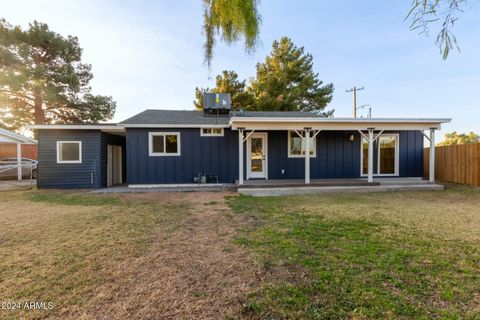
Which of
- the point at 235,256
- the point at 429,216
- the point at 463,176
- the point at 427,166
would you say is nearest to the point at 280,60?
the point at 427,166

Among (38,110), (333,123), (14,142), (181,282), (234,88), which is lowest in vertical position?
(181,282)

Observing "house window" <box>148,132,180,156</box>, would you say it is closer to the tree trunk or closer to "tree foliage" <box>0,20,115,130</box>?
"tree foliage" <box>0,20,115,130</box>

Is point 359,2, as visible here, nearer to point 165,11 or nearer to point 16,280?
point 165,11

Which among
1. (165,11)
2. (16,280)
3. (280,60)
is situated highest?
(280,60)

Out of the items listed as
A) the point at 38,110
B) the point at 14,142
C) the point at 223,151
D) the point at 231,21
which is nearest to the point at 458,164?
the point at 223,151

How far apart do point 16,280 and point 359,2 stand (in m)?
7.18

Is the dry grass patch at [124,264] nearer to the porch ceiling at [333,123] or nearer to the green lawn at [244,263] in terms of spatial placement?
the green lawn at [244,263]

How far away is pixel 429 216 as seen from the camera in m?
4.74

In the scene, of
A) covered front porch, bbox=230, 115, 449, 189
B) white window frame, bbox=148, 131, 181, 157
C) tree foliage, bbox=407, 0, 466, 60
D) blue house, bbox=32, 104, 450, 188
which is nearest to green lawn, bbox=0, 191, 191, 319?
blue house, bbox=32, 104, 450, 188

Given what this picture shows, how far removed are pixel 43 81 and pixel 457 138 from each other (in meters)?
40.0

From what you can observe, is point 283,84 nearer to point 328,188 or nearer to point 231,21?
point 328,188

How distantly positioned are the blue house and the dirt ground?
5075 millimetres

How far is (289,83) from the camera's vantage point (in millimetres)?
19766

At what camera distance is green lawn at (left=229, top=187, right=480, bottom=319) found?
1.93 meters
